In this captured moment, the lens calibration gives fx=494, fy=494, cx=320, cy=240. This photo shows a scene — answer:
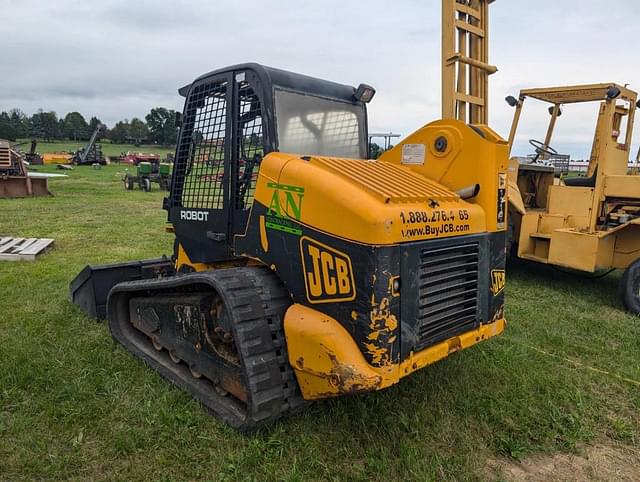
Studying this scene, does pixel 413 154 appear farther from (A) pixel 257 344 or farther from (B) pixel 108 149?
(B) pixel 108 149

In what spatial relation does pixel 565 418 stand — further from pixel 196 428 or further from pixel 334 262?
pixel 196 428

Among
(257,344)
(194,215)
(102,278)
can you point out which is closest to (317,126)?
(194,215)

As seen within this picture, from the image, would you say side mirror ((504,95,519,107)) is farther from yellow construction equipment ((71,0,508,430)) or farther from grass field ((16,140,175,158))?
grass field ((16,140,175,158))

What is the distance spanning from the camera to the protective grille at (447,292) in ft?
8.95

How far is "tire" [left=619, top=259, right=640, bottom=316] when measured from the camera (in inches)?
220

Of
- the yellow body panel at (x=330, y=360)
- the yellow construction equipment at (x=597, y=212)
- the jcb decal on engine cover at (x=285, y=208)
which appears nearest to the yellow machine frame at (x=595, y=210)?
the yellow construction equipment at (x=597, y=212)

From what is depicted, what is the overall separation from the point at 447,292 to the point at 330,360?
0.86m

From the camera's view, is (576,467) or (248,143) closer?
(576,467)

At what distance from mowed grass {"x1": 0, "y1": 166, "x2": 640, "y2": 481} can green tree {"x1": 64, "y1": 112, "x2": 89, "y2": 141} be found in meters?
88.7

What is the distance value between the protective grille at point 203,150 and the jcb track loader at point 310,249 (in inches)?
0.6

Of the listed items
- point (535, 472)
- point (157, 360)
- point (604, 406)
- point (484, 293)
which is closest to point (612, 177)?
point (604, 406)

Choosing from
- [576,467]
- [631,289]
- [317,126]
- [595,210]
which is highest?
[317,126]

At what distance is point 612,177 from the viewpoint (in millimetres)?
6352

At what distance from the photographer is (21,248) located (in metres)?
7.48
